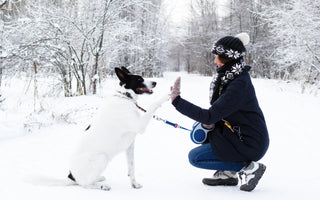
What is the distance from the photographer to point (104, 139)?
1848mm

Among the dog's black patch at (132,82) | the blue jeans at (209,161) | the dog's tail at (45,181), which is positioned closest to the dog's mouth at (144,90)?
the dog's black patch at (132,82)

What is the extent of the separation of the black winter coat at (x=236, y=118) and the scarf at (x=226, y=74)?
42 mm

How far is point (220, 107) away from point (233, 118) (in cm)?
24

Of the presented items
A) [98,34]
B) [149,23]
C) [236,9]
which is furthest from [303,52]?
[236,9]

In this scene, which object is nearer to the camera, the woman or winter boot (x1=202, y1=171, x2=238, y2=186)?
the woman

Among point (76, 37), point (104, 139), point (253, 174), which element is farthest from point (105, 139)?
point (76, 37)

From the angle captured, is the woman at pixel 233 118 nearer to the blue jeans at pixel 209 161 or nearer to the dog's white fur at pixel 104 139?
the blue jeans at pixel 209 161

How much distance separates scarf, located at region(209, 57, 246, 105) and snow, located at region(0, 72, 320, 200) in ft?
2.99

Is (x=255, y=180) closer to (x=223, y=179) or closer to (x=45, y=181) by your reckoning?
(x=223, y=179)

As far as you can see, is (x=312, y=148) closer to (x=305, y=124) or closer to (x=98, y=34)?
(x=305, y=124)

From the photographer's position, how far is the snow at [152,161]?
1908 mm

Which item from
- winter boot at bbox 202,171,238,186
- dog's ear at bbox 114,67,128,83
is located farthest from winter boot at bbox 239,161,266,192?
dog's ear at bbox 114,67,128,83

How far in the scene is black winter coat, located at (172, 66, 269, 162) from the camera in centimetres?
189

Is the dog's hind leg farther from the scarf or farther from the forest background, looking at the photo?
the forest background
